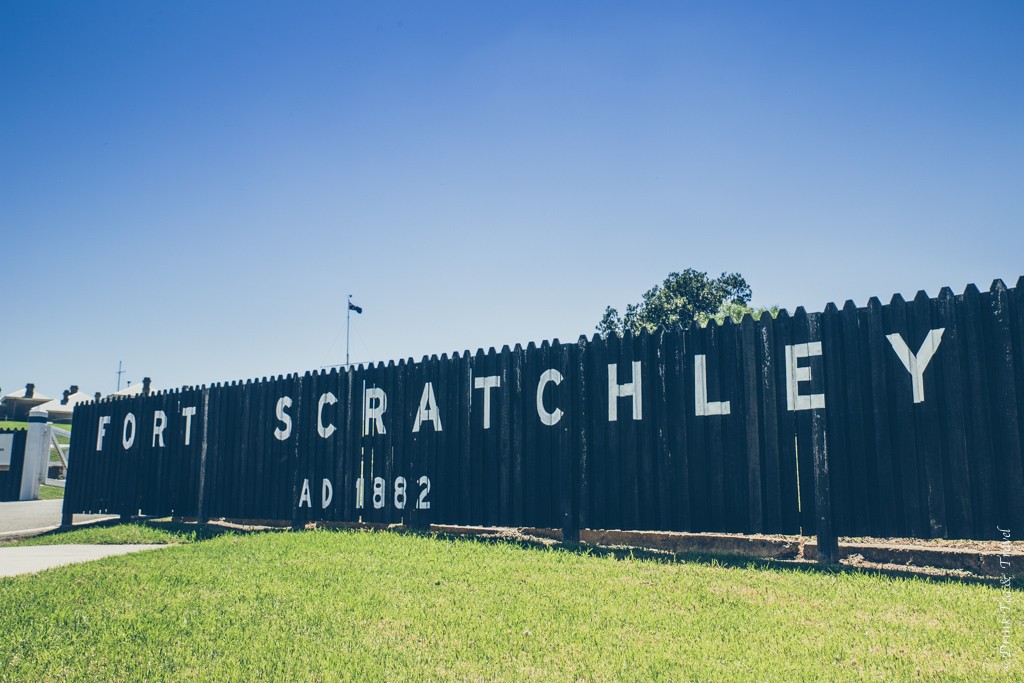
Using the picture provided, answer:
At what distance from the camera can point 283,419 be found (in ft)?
38.3

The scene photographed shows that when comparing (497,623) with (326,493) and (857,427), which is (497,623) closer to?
(857,427)

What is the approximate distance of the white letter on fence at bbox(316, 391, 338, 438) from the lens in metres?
11.1

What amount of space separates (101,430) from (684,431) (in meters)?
11.4

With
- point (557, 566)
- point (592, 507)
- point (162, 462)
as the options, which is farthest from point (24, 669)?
point (162, 462)

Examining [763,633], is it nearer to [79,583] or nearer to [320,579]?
[320,579]

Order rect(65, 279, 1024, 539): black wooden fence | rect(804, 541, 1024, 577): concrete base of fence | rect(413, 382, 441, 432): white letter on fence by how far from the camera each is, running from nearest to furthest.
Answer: rect(804, 541, 1024, 577): concrete base of fence
rect(65, 279, 1024, 539): black wooden fence
rect(413, 382, 441, 432): white letter on fence

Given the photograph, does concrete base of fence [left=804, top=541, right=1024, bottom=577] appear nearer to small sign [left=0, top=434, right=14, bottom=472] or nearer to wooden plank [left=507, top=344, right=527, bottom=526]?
wooden plank [left=507, top=344, right=527, bottom=526]

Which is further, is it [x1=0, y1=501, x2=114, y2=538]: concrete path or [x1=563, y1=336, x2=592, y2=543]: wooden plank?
[x1=0, y1=501, x2=114, y2=538]: concrete path

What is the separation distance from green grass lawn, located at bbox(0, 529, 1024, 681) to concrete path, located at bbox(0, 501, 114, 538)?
24.5ft

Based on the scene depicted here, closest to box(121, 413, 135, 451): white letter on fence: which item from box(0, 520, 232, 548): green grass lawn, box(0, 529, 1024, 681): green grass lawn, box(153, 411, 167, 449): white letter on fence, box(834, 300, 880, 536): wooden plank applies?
box(153, 411, 167, 449): white letter on fence

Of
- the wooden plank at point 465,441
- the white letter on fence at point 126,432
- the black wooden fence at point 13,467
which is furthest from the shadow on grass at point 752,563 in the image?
the black wooden fence at point 13,467

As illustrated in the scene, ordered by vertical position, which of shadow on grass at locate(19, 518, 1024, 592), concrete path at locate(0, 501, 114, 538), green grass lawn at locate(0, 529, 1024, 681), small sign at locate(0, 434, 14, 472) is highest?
small sign at locate(0, 434, 14, 472)

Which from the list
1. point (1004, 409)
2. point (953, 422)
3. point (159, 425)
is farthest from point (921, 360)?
point (159, 425)

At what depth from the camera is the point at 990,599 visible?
5.16 m
